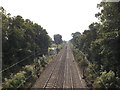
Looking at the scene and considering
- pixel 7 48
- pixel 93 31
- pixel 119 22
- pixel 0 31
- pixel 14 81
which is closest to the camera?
pixel 119 22

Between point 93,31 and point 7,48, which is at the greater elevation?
point 93,31

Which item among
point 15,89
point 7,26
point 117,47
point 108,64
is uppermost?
point 7,26

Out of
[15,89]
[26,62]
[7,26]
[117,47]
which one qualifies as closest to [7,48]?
[7,26]

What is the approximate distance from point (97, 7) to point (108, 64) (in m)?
7.70

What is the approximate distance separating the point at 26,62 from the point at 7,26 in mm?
Answer: 10310

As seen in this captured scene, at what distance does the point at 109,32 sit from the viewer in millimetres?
18656

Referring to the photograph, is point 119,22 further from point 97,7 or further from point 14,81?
point 14,81

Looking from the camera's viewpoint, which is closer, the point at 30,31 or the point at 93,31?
the point at 93,31

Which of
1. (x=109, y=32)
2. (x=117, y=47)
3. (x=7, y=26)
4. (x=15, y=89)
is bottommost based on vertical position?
(x=15, y=89)

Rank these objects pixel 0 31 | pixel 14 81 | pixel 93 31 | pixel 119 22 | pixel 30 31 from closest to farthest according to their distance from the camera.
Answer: pixel 119 22, pixel 14 81, pixel 0 31, pixel 93 31, pixel 30 31

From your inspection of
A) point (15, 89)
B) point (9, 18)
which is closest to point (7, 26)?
point (9, 18)

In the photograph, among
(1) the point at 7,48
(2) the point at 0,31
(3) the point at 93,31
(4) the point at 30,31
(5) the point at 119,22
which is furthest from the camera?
(4) the point at 30,31

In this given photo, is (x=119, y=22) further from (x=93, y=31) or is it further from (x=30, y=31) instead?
(x=30, y=31)

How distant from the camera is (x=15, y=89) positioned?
18.9 metres
